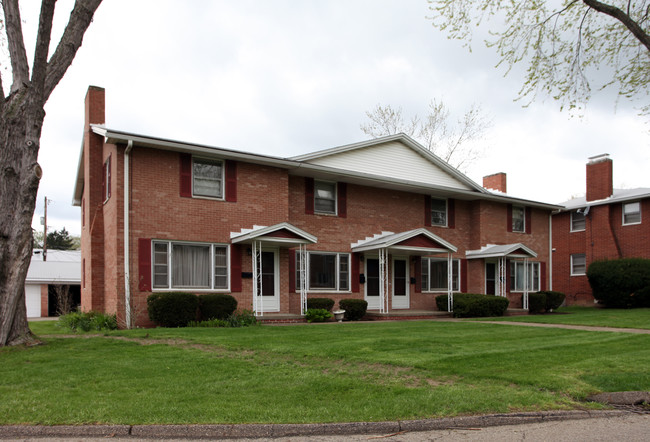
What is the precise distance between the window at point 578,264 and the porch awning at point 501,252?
8.76 metres

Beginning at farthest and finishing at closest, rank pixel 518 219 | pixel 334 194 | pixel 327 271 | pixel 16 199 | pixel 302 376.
Result: pixel 518 219
pixel 334 194
pixel 327 271
pixel 16 199
pixel 302 376

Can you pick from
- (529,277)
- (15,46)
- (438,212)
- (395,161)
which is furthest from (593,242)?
(15,46)

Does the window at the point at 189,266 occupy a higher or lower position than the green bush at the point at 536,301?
higher

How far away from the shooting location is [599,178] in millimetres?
29922

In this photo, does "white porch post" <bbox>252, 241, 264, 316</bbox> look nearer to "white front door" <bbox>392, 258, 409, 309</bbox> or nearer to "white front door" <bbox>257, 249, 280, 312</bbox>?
"white front door" <bbox>257, 249, 280, 312</bbox>

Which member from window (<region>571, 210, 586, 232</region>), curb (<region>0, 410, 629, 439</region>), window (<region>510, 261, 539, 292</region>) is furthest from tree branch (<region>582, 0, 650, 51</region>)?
window (<region>571, 210, 586, 232</region>)

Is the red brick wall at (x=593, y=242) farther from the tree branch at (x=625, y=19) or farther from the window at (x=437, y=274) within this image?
the tree branch at (x=625, y=19)

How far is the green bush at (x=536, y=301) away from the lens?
23.5m

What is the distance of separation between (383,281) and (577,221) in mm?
16310

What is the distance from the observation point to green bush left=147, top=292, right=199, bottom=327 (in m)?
14.9

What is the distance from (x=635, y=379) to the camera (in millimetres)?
7844

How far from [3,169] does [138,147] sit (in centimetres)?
542

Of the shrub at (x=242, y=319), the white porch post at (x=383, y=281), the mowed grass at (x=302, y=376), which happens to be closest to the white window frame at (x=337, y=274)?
the white porch post at (x=383, y=281)

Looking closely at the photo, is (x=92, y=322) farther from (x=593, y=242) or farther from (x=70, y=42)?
(x=593, y=242)
